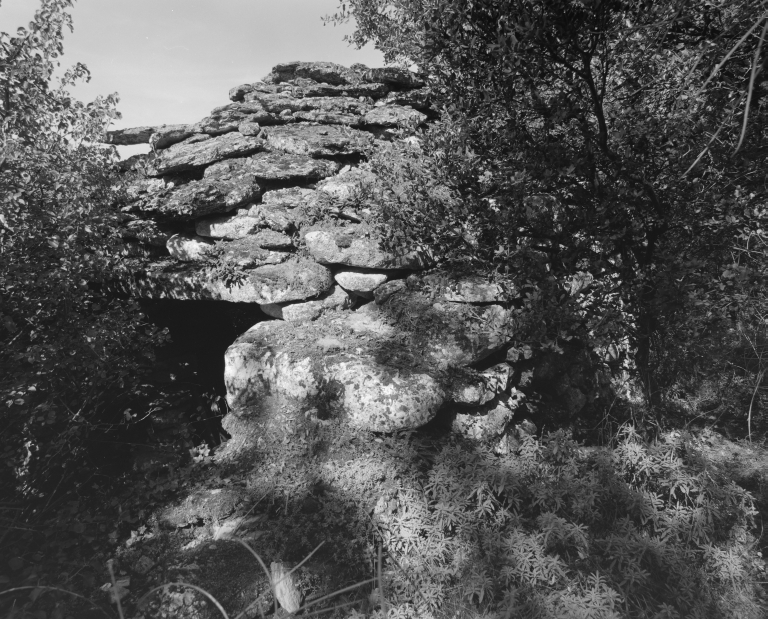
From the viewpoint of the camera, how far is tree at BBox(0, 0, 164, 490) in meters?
3.75

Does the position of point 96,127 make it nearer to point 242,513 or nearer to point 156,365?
point 156,365

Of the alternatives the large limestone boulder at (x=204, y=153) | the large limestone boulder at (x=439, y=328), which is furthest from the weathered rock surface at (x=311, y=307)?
the large limestone boulder at (x=204, y=153)

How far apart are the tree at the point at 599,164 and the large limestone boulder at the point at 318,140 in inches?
73.5

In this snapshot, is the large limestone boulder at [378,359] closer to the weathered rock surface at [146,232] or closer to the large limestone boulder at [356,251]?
the large limestone boulder at [356,251]

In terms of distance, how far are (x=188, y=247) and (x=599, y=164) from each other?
166 inches

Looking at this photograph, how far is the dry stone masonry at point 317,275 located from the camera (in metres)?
4.25

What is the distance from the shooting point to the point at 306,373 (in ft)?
14.2

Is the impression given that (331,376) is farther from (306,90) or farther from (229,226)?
(306,90)

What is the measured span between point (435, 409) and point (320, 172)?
10.7 ft

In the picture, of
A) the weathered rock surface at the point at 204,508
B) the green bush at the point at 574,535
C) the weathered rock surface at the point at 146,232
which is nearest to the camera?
the green bush at the point at 574,535

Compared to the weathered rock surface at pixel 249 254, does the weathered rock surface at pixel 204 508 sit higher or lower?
lower

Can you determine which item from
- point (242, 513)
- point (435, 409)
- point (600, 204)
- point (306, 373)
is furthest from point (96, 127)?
point (600, 204)

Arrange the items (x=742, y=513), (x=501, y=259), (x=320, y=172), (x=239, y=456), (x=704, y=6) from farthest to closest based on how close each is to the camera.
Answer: (x=320, y=172) < (x=239, y=456) < (x=501, y=259) < (x=742, y=513) < (x=704, y=6)

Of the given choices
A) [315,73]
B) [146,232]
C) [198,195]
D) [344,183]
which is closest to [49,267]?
[146,232]
